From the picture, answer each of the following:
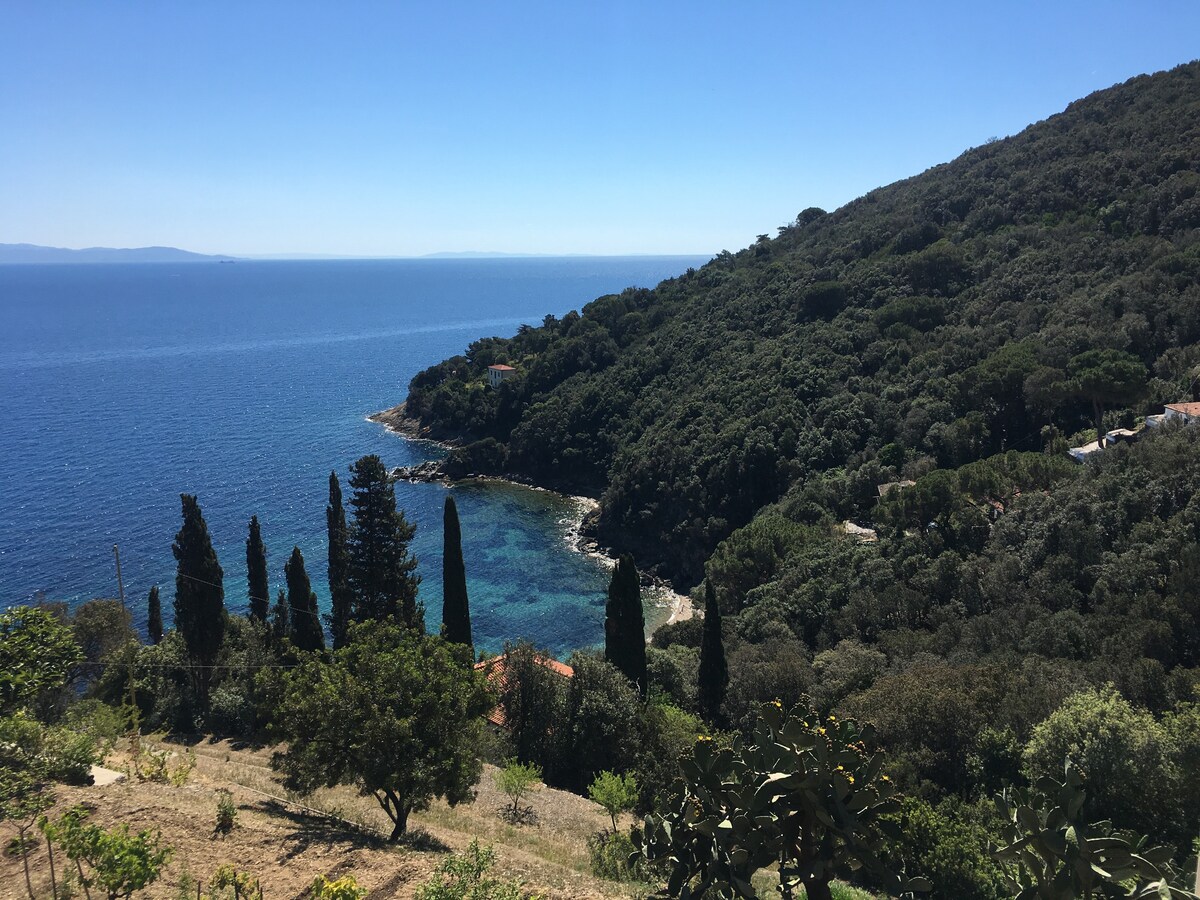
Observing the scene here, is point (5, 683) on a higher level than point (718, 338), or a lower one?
lower

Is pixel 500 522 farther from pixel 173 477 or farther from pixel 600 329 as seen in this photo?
pixel 600 329

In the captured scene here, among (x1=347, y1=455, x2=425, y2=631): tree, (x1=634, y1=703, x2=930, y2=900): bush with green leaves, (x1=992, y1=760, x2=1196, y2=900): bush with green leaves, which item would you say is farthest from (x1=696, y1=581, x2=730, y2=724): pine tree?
(x1=992, y1=760, x2=1196, y2=900): bush with green leaves

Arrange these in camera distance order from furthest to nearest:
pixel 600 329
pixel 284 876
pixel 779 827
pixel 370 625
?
pixel 600 329
pixel 370 625
pixel 284 876
pixel 779 827

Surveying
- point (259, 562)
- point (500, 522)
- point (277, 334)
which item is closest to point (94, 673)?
point (259, 562)

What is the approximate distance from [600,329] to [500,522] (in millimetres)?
34119

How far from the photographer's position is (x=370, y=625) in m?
16.1

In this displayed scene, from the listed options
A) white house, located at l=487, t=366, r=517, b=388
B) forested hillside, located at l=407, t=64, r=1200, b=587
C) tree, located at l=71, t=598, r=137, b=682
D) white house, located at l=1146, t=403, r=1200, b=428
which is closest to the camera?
tree, located at l=71, t=598, r=137, b=682

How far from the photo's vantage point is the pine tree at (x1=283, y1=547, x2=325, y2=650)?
29.1 meters

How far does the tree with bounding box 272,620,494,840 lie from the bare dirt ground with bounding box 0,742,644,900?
88 cm

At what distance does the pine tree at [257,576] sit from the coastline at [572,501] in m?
20.4

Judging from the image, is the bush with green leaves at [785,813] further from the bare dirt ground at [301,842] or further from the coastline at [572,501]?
the coastline at [572,501]

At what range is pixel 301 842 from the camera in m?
12.2

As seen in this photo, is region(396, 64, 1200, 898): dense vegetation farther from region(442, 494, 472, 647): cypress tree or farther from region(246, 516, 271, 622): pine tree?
region(246, 516, 271, 622): pine tree

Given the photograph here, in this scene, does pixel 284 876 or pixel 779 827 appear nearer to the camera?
pixel 779 827
